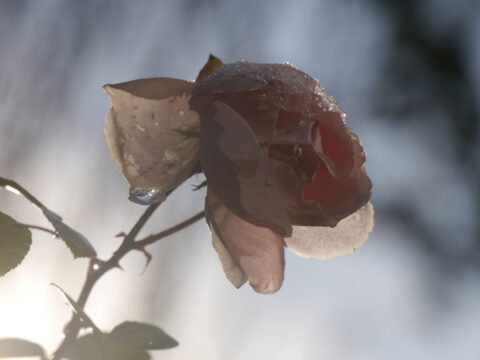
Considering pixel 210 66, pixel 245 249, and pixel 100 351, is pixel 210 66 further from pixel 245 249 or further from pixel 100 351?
pixel 100 351

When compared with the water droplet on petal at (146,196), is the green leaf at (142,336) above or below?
below

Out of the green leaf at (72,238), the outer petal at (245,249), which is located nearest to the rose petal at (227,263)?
the outer petal at (245,249)

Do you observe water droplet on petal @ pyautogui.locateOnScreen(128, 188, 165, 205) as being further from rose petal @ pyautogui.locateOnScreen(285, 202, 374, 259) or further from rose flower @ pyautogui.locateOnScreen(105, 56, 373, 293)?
rose petal @ pyautogui.locateOnScreen(285, 202, 374, 259)

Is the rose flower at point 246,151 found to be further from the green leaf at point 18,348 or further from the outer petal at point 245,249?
the green leaf at point 18,348

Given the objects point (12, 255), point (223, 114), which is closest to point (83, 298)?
point (12, 255)

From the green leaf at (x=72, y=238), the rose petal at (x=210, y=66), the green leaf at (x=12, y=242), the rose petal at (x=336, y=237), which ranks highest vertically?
the rose petal at (x=210, y=66)

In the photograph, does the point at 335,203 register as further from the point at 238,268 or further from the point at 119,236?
the point at 119,236

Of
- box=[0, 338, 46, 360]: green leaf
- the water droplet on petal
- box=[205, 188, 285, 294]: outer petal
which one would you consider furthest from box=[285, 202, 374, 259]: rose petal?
box=[0, 338, 46, 360]: green leaf
